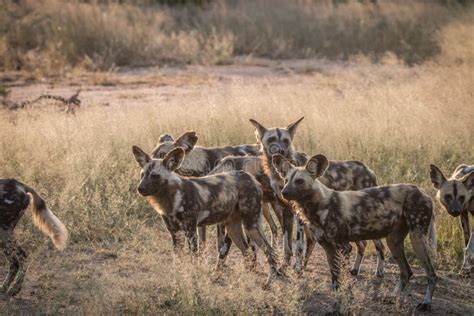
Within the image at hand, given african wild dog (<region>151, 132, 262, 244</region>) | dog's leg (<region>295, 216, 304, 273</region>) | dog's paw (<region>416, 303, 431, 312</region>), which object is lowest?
dog's paw (<region>416, 303, 431, 312</region>)

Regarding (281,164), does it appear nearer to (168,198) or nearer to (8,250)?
(168,198)

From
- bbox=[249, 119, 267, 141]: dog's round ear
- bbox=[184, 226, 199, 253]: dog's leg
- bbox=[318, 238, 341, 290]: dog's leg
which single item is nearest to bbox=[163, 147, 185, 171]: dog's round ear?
bbox=[184, 226, 199, 253]: dog's leg

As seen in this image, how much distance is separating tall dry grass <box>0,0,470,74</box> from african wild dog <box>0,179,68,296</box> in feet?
36.0

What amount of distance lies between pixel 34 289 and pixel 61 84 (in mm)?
9923

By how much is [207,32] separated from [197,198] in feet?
48.3

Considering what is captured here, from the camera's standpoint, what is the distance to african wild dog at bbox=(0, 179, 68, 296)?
6.48 meters

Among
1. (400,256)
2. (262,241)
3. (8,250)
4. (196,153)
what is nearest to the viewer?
(8,250)

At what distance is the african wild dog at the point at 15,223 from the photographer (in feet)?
21.3

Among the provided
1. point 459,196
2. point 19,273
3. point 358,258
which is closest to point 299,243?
point 358,258

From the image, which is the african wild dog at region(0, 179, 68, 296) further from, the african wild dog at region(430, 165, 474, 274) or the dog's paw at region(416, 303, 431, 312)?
the african wild dog at region(430, 165, 474, 274)

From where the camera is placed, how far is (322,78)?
1527 cm

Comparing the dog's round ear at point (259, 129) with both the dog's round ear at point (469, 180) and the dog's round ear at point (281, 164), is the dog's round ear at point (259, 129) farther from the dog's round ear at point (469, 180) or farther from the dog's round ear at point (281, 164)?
the dog's round ear at point (469, 180)

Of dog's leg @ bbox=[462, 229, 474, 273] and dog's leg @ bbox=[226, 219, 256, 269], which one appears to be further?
dog's leg @ bbox=[462, 229, 474, 273]

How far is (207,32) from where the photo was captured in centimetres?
2100
